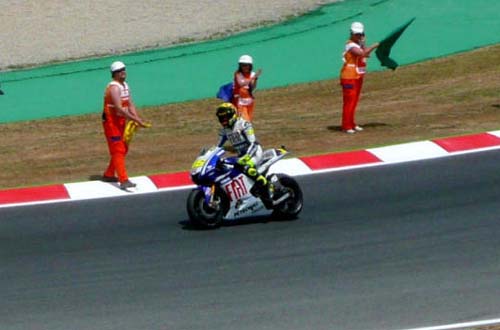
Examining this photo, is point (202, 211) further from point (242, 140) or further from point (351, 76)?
point (351, 76)

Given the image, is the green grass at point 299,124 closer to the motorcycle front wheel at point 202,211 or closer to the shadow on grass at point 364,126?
the shadow on grass at point 364,126

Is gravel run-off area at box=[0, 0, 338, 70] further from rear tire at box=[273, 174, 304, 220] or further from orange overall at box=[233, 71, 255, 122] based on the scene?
rear tire at box=[273, 174, 304, 220]

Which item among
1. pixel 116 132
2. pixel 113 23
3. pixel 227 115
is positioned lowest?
pixel 227 115

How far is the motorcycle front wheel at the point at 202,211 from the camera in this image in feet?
47.7

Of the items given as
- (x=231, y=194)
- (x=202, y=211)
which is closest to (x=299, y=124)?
(x=231, y=194)

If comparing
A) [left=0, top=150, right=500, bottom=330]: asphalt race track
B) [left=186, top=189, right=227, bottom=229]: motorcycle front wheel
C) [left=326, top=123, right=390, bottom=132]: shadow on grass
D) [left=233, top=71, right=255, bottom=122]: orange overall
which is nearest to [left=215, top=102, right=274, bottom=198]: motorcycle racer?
[left=186, top=189, right=227, bottom=229]: motorcycle front wheel

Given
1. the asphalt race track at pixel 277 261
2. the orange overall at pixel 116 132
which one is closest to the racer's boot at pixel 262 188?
the asphalt race track at pixel 277 261

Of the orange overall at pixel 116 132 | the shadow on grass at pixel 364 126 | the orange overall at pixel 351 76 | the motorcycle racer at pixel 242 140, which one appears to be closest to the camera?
A: the motorcycle racer at pixel 242 140

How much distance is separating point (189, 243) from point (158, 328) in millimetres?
2908

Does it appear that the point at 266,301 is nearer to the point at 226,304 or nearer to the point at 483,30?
the point at 226,304

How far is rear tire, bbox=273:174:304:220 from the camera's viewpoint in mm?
14906

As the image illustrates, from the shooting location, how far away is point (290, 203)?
49.0 feet

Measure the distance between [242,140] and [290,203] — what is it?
0.92 metres

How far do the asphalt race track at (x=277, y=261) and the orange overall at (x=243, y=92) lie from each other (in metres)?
1.84
